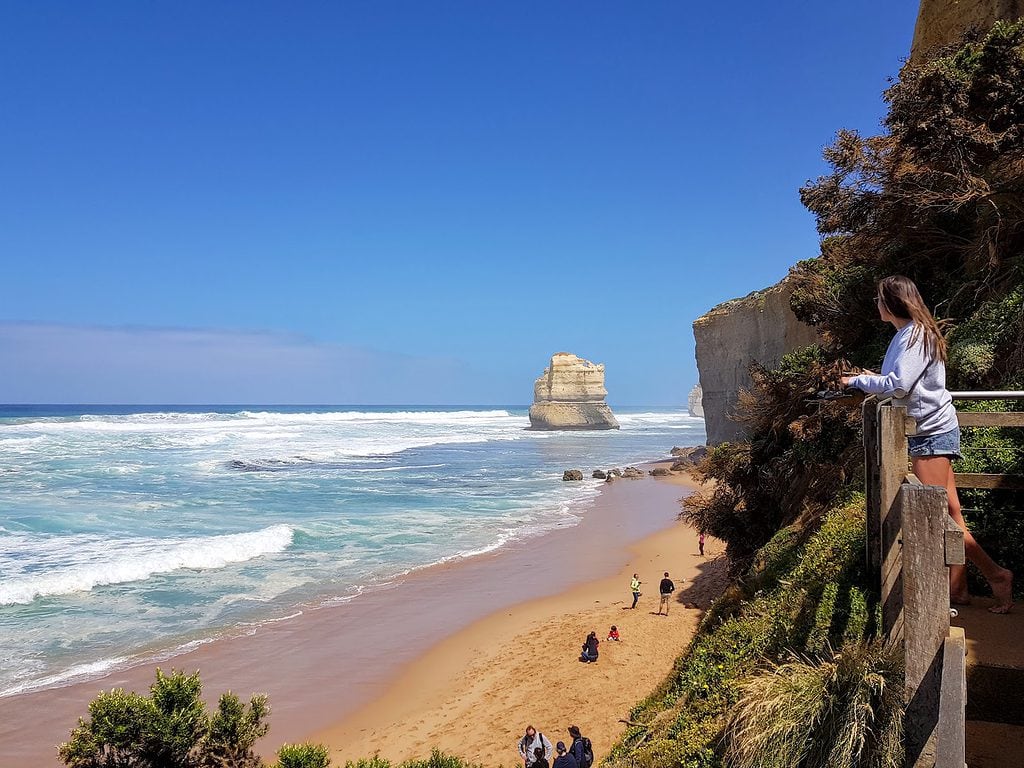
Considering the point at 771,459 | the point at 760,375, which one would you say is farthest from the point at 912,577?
the point at 760,375

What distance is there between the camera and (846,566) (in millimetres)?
5934

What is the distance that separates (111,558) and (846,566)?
21.1m

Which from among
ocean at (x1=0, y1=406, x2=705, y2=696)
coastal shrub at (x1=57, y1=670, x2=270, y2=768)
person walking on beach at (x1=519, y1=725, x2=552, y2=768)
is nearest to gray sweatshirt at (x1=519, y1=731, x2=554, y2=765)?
person walking on beach at (x1=519, y1=725, x2=552, y2=768)

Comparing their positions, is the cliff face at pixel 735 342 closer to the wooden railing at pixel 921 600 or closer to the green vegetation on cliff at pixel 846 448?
the green vegetation on cliff at pixel 846 448

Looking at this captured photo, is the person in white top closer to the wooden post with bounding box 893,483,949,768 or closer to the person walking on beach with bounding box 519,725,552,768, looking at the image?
the wooden post with bounding box 893,483,949,768

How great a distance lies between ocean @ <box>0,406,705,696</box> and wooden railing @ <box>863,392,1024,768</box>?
14.1 meters

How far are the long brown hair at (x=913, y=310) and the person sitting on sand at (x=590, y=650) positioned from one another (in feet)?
35.5

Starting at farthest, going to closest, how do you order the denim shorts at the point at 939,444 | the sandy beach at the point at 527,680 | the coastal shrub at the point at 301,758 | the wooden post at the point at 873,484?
the sandy beach at the point at 527,680
the coastal shrub at the point at 301,758
the wooden post at the point at 873,484
the denim shorts at the point at 939,444

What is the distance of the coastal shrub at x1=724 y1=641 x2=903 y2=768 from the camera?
3.33m

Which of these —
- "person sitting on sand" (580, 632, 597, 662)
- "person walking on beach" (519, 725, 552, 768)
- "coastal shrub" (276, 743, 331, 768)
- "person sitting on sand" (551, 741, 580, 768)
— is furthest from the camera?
"person sitting on sand" (580, 632, 597, 662)

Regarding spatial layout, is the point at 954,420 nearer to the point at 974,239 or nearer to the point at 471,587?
the point at 974,239

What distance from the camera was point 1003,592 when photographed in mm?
3889

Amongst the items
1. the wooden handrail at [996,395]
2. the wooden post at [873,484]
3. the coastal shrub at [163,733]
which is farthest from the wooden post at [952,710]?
the coastal shrub at [163,733]

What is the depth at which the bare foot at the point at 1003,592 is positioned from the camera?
3838 millimetres
